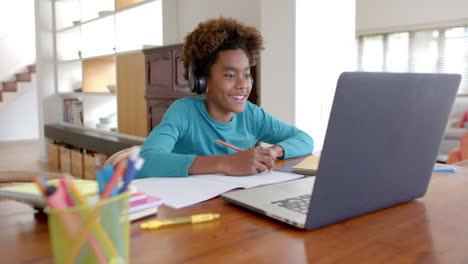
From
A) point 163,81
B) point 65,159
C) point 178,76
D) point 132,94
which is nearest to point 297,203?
point 178,76

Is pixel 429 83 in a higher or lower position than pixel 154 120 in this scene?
higher

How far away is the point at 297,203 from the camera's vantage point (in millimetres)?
723

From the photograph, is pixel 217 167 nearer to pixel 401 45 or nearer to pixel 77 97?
pixel 77 97

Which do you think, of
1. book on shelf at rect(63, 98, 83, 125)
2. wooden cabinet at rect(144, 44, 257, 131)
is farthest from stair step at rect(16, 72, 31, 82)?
wooden cabinet at rect(144, 44, 257, 131)

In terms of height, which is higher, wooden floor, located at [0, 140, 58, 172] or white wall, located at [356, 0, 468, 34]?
white wall, located at [356, 0, 468, 34]

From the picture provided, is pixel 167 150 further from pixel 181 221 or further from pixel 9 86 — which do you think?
pixel 9 86

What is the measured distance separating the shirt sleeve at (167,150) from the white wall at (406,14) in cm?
579

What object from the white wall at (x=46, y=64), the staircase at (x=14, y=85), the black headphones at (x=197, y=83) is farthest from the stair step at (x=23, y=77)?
the black headphones at (x=197, y=83)

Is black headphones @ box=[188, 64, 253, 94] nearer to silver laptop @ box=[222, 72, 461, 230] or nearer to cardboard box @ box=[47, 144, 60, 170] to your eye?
silver laptop @ box=[222, 72, 461, 230]

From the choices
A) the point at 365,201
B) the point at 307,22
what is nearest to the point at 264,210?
the point at 365,201

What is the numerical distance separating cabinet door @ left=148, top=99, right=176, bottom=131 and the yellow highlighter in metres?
2.48

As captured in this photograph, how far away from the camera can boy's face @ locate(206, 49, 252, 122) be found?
56.9 inches

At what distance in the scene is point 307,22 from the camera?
7.89 ft

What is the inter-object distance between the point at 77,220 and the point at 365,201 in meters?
0.48
